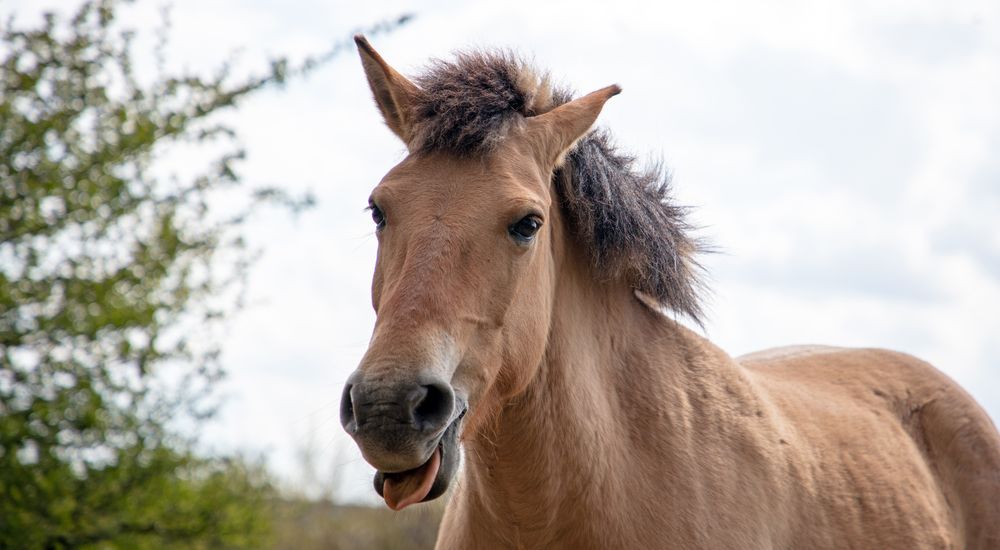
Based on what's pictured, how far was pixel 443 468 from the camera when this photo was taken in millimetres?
3283

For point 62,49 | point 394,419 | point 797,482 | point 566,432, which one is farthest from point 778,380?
point 62,49

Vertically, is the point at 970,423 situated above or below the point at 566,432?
above

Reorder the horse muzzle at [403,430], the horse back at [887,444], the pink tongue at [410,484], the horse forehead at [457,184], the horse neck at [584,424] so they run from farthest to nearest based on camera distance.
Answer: the horse back at [887,444] → the horse neck at [584,424] → the horse forehead at [457,184] → the pink tongue at [410,484] → the horse muzzle at [403,430]

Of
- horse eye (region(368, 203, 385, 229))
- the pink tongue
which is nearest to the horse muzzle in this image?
the pink tongue

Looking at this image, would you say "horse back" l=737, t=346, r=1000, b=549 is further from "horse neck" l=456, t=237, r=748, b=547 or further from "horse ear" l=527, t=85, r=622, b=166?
"horse ear" l=527, t=85, r=622, b=166

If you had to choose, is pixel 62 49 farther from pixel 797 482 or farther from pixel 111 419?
pixel 797 482

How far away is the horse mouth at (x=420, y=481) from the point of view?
3236mm

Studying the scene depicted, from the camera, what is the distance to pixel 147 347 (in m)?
6.79

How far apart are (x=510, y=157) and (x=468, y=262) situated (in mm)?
499

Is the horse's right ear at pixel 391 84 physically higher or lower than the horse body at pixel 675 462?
higher

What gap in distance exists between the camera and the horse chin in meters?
3.25

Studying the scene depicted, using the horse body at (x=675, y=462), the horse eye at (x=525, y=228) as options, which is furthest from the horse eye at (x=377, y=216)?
the horse body at (x=675, y=462)

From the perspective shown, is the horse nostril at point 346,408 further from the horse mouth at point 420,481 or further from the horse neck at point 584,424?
the horse neck at point 584,424

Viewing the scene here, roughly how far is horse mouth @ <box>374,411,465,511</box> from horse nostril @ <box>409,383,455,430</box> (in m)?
0.10
